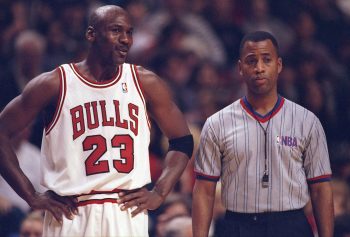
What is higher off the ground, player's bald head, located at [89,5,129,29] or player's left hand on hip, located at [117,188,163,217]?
player's bald head, located at [89,5,129,29]

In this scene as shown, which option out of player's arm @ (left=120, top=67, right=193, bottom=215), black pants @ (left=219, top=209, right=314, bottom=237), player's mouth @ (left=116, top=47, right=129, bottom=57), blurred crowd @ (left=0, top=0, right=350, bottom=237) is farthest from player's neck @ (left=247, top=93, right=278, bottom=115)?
blurred crowd @ (left=0, top=0, right=350, bottom=237)

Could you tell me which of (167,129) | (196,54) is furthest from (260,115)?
(196,54)

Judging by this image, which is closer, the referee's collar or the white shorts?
the white shorts

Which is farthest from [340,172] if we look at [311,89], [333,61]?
[333,61]

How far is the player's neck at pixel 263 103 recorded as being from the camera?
5238mm

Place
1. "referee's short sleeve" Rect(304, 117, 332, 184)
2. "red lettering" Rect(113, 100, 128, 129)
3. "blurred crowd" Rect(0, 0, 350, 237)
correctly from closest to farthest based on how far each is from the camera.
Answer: "red lettering" Rect(113, 100, 128, 129), "referee's short sleeve" Rect(304, 117, 332, 184), "blurred crowd" Rect(0, 0, 350, 237)

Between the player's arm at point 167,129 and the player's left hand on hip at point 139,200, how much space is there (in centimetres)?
1

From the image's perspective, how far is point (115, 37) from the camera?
16.1ft

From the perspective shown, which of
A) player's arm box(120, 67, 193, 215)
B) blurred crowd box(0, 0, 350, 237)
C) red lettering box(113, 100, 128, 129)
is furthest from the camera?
blurred crowd box(0, 0, 350, 237)

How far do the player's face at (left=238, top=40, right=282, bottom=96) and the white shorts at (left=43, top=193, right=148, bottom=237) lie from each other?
3.68 feet

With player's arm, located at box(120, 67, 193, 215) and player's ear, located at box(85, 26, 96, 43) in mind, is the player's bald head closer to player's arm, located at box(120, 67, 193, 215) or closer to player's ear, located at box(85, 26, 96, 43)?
player's ear, located at box(85, 26, 96, 43)

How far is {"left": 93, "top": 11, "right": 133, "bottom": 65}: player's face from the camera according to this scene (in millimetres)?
4906

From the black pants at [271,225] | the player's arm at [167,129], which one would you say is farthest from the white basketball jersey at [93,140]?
the black pants at [271,225]

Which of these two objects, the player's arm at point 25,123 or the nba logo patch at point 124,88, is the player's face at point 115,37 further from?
the player's arm at point 25,123
